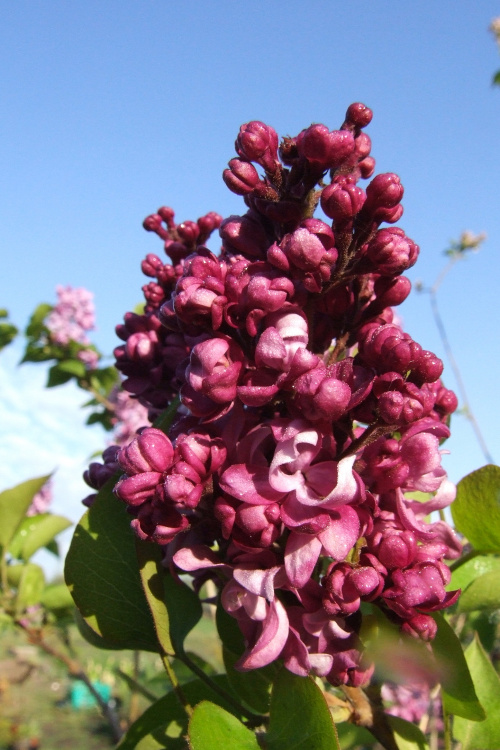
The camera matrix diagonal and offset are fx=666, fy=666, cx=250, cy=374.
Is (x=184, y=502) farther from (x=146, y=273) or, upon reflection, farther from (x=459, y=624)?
(x=459, y=624)

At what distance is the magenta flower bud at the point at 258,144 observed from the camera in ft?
2.89

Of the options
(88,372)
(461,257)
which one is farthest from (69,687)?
(461,257)

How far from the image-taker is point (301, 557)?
77cm

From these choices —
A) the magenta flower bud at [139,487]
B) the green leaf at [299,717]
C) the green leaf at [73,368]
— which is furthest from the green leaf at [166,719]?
the green leaf at [73,368]

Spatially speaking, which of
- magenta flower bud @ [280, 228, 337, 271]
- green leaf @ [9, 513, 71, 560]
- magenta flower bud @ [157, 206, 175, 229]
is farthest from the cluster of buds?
green leaf @ [9, 513, 71, 560]

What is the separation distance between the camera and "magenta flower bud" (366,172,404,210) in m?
0.82

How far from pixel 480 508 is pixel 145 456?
1.84 ft

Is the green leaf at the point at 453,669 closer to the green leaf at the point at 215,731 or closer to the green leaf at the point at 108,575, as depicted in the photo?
the green leaf at the point at 215,731

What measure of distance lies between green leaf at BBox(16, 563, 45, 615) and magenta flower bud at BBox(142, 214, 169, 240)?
1.37 metres

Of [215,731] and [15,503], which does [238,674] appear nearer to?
[215,731]

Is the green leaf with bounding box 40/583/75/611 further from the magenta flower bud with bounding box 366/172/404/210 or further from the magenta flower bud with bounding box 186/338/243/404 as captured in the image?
the magenta flower bud with bounding box 366/172/404/210

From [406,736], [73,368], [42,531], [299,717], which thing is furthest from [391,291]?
[73,368]

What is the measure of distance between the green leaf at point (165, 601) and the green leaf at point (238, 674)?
0.15ft

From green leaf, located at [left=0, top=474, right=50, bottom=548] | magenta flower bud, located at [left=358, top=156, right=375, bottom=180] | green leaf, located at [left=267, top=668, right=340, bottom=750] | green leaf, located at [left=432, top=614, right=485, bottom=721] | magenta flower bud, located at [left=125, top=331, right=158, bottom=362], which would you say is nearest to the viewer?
green leaf, located at [left=267, top=668, right=340, bottom=750]
